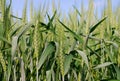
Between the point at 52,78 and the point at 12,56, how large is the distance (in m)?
0.30

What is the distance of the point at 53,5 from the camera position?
177 cm

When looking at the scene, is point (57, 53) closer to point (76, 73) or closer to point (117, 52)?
point (76, 73)

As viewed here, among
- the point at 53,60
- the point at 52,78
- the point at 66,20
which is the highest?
the point at 66,20

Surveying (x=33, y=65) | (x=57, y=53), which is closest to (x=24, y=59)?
(x=33, y=65)

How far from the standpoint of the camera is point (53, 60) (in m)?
1.61

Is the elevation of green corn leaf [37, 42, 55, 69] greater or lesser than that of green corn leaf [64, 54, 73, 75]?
greater

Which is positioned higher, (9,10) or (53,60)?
(9,10)

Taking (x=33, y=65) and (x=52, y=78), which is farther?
(x=33, y=65)

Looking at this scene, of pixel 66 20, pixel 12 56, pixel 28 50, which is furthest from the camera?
pixel 66 20

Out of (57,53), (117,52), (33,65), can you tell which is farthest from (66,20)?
(57,53)

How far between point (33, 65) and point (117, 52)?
2.11ft

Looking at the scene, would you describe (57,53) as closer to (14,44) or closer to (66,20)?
(14,44)

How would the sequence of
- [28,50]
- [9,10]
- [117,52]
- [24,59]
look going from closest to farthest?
1. [9,10]
2. [24,59]
3. [28,50]
4. [117,52]

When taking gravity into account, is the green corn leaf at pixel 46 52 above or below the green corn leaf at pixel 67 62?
above
